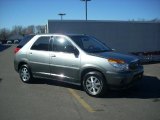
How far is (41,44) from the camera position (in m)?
9.31

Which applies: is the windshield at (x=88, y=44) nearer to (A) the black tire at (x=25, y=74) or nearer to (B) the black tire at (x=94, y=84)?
(B) the black tire at (x=94, y=84)

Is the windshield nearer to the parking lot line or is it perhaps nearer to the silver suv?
the silver suv

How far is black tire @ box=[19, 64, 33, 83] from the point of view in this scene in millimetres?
9711

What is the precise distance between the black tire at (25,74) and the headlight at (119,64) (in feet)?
11.2

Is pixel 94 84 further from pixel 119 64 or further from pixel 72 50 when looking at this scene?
pixel 72 50

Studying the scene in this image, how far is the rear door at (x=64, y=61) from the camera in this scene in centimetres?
819

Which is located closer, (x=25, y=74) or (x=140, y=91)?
(x=140, y=91)

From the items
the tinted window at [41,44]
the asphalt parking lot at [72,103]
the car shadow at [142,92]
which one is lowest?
the asphalt parking lot at [72,103]

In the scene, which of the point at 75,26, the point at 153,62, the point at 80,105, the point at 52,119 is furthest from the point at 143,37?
the point at 52,119

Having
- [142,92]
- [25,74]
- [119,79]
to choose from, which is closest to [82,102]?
[119,79]

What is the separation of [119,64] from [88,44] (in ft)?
5.29

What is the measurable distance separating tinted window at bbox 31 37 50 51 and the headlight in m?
2.53

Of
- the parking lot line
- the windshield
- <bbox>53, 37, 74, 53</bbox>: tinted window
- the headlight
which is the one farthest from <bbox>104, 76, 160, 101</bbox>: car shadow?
<bbox>53, 37, 74, 53</bbox>: tinted window

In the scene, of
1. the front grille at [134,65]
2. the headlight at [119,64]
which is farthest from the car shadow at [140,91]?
the headlight at [119,64]
